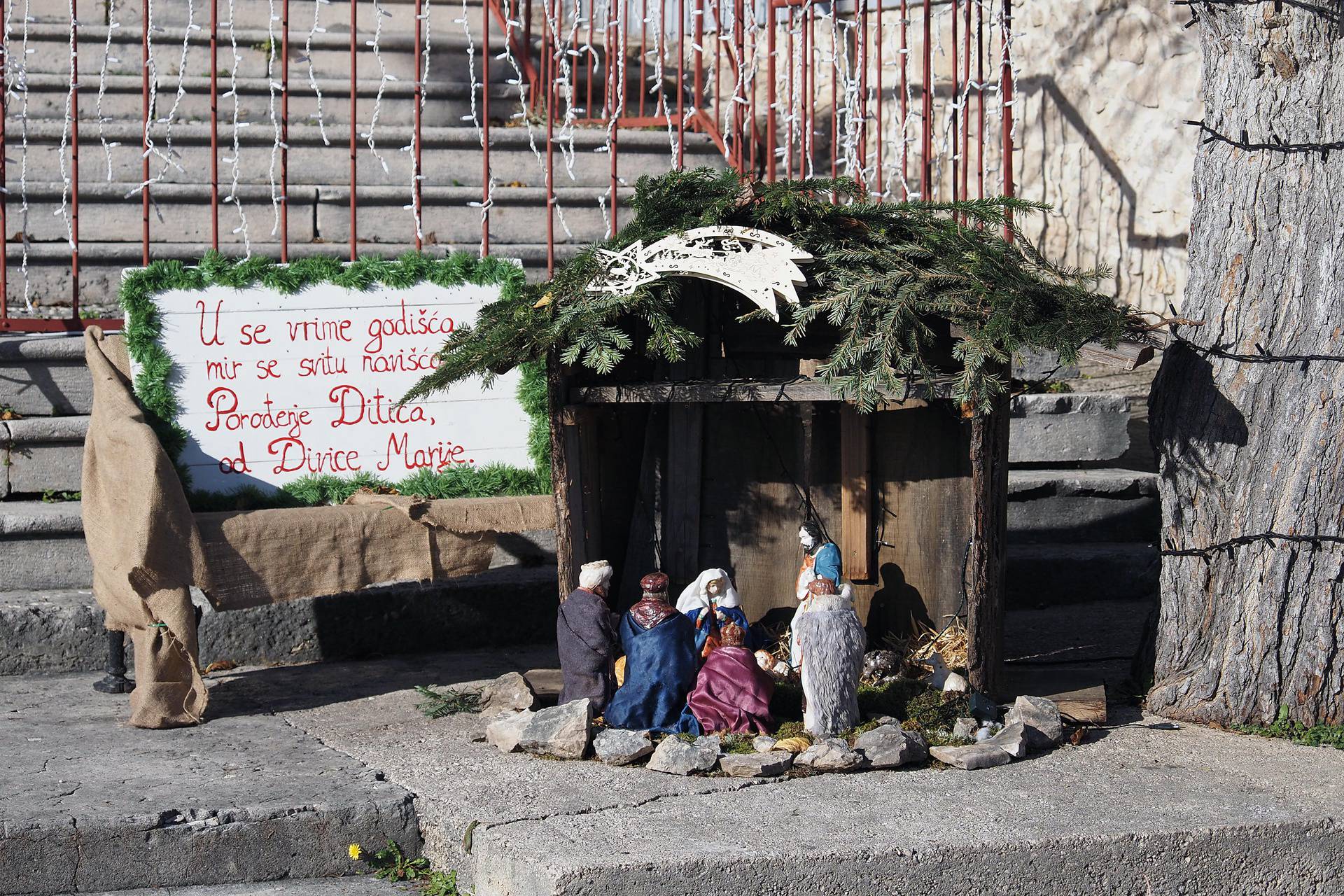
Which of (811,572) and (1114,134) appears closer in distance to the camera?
(811,572)

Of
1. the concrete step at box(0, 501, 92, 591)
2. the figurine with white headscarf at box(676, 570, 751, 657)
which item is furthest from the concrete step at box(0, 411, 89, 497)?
the figurine with white headscarf at box(676, 570, 751, 657)

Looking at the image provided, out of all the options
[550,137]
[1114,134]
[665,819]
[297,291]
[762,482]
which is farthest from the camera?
[1114,134]

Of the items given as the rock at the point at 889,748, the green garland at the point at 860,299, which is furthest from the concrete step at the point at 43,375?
the rock at the point at 889,748

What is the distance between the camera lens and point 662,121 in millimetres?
8188

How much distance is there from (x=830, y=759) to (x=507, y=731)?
1.02 metres

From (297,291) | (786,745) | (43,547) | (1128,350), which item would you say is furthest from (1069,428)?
(43,547)

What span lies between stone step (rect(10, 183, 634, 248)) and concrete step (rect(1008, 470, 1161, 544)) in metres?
2.57

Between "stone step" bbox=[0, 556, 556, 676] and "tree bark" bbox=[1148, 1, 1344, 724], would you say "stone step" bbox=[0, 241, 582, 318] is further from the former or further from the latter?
"tree bark" bbox=[1148, 1, 1344, 724]

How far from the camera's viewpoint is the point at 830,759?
13.0ft

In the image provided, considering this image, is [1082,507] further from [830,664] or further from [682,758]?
[682,758]

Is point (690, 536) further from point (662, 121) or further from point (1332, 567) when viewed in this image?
point (662, 121)

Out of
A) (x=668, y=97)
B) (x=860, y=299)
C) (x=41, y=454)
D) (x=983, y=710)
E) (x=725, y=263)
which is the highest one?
(x=668, y=97)

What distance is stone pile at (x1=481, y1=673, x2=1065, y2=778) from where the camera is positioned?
3949 mm

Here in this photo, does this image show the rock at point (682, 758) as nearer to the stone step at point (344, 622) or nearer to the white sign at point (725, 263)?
the white sign at point (725, 263)
